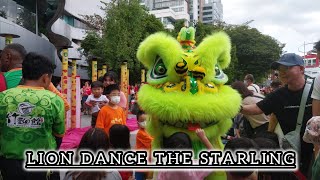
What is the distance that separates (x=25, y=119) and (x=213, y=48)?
1729 millimetres

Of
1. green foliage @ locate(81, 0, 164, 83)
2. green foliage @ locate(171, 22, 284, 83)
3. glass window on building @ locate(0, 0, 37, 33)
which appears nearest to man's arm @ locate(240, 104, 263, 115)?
glass window on building @ locate(0, 0, 37, 33)

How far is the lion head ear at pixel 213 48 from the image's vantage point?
3.27m

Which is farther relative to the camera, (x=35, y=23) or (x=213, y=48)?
(x=35, y=23)

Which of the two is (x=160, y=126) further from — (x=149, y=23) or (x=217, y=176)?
(x=149, y=23)

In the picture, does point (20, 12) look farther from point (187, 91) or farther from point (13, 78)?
point (187, 91)

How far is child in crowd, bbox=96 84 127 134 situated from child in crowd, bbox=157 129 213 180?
1585 millimetres

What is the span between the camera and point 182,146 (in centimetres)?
291

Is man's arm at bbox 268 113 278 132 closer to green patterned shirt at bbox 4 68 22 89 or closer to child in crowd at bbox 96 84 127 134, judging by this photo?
child in crowd at bbox 96 84 127 134

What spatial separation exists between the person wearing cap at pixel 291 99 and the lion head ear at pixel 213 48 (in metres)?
0.53

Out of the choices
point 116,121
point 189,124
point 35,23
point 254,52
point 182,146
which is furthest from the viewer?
point 254,52

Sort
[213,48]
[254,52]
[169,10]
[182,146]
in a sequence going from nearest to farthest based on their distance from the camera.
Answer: [182,146], [213,48], [254,52], [169,10]

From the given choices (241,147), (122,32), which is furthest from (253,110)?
(122,32)

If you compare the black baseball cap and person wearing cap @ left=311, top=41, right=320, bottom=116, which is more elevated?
the black baseball cap

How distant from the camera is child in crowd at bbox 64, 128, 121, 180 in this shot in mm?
2383
